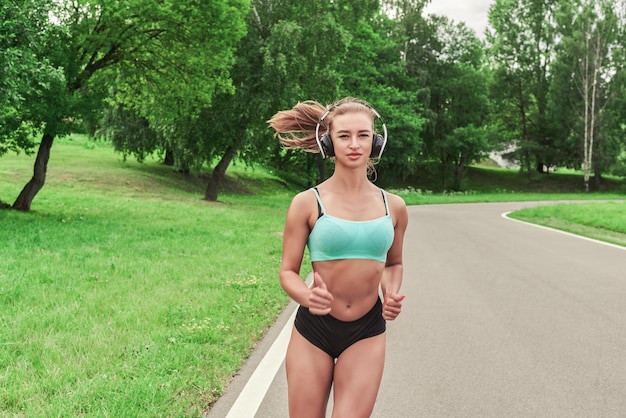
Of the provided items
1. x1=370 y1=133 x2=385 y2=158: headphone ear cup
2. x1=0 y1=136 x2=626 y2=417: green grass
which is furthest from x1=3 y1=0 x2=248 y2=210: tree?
x1=370 y1=133 x2=385 y2=158: headphone ear cup

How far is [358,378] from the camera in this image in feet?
8.13

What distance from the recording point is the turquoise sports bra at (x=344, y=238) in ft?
8.09

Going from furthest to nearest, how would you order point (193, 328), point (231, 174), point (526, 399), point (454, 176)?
1. point (454, 176)
2. point (231, 174)
3. point (193, 328)
4. point (526, 399)

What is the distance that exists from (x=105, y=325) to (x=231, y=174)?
122 ft

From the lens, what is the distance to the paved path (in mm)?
4227

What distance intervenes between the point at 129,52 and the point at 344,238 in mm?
16789

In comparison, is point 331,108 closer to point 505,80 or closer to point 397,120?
point 397,120

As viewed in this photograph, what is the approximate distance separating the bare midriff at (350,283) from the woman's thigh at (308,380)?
20 cm

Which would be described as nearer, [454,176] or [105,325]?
[105,325]

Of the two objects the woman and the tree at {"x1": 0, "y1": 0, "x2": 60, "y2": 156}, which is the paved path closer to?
the woman

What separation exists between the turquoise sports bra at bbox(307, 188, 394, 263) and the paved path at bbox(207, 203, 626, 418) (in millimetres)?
1945

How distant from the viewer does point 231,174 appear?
42844 mm

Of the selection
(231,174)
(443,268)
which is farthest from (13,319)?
(231,174)

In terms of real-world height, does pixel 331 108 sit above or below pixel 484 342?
above
